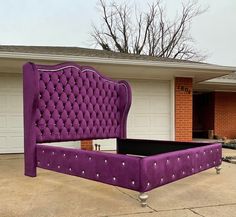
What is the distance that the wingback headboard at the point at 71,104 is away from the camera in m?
5.73

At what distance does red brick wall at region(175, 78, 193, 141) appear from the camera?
10172 millimetres

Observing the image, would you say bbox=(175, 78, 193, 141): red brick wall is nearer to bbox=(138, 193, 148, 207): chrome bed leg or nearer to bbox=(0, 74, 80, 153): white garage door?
bbox=(0, 74, 80, 153): white garage door

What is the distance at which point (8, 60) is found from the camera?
307 inches

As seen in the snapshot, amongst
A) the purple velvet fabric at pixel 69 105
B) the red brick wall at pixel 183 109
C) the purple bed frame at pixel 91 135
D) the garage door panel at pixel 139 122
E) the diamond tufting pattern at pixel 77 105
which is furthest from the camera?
the red brick wall at pixel 183 109

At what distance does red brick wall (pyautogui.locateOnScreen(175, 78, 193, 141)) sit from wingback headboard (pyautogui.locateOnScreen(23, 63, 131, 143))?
10.2 feet

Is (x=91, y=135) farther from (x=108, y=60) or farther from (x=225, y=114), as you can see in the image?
(x=225, y=114)

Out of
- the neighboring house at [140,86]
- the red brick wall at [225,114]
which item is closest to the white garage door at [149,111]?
the neighboring house at [140,86]

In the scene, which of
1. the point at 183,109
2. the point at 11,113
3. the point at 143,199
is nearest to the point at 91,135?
the point at 143,199

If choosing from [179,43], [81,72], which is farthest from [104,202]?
[179,43]

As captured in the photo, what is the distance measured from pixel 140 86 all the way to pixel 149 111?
2.64 feet

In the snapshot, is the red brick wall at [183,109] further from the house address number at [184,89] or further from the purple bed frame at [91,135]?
the purple bed frame at [91,135]

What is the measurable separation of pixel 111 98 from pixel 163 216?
3.91 metres

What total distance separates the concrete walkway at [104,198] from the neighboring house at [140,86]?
3081 millimetres

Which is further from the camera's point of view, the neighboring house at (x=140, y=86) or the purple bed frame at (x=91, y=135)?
the neighboring house at (x=140, y=86)
